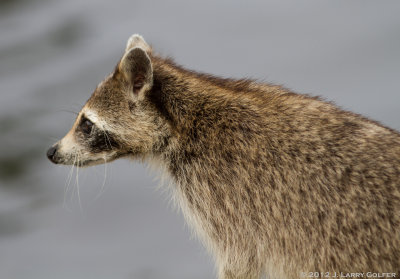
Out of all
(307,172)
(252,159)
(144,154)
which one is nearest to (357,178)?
(307,172)

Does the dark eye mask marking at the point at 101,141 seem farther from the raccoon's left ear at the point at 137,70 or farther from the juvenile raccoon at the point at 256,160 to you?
the raccoon's left ear at the point at 137,70

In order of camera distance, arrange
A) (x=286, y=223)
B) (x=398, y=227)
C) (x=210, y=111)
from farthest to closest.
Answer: (x=210, y=111)
(x=286, y=223)
(x=398, y=227)

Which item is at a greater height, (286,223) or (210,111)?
(210,111)

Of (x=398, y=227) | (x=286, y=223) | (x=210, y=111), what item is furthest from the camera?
(x=210, y=111)

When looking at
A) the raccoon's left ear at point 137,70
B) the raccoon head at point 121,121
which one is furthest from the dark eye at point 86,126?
the raccoon's left ear at point 137,70

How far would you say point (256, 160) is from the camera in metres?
8.24

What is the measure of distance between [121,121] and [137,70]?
0.65m

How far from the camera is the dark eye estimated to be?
8.79m

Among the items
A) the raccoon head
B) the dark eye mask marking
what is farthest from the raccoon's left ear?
the dark eye mask marking

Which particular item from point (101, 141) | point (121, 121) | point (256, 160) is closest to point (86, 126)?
point (101, 141)

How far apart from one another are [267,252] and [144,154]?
6.45 ft

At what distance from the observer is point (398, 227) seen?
7453 mm

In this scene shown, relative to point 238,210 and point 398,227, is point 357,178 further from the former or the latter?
point 238,210

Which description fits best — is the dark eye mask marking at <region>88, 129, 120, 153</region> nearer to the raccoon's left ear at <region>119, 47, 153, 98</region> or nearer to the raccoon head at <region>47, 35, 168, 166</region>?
the raccoon head at <region>47, 35, 168, 166</region>
